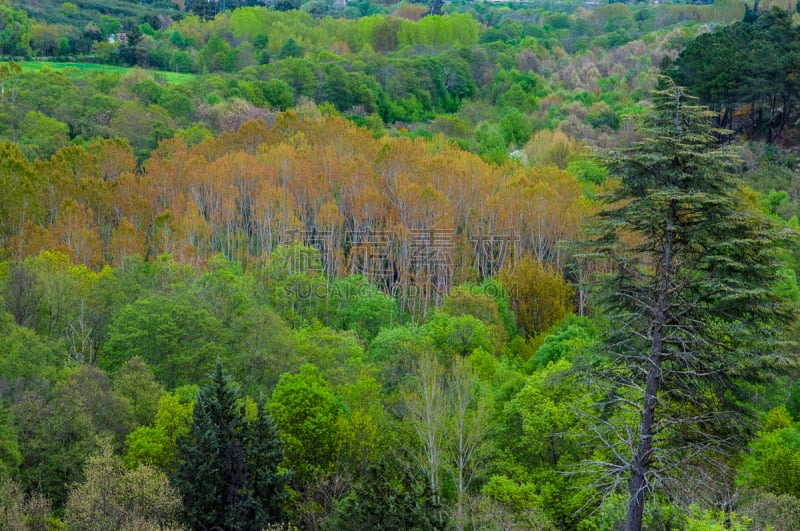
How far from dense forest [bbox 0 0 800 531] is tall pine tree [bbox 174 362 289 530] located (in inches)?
3.6

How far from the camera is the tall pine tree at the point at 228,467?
24453mm

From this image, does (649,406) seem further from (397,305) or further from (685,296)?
(397,305)

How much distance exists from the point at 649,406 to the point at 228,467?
13.5 metres

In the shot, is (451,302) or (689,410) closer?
(689,410)

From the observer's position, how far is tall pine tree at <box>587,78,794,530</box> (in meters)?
17.2

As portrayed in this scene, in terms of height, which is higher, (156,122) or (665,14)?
(665,14)

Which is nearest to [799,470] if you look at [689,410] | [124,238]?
[689,410]

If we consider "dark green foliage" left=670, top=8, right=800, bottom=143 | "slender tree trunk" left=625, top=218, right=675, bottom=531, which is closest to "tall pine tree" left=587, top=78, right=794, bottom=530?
"slender tree trunk" left=625, top=218, right=675, bottom=531

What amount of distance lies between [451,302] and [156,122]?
4254 cm

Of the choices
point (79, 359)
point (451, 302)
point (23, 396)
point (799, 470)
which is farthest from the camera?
point (451, 302)

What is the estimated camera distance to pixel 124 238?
165 feet

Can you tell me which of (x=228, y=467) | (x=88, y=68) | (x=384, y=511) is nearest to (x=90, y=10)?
(x=88, y=68)

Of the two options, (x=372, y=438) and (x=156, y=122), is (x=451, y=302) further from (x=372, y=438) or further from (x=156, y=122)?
(x=156, y=122)

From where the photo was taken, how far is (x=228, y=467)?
2503 centimetres
